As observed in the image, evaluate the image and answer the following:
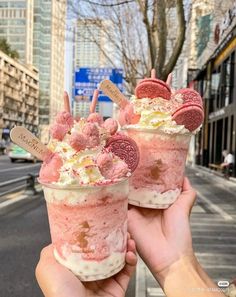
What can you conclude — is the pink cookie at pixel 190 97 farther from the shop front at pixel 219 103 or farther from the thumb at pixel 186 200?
the shop front at pixel 219 103

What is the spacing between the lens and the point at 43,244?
23.4ft

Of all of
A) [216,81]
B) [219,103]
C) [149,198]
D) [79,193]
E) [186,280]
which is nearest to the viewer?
[79,193]

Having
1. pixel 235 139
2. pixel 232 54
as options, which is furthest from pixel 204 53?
pixel 235 139

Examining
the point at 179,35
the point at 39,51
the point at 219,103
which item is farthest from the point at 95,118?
the point at 39,51

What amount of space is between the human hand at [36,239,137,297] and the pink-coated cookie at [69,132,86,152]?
495 millimetres

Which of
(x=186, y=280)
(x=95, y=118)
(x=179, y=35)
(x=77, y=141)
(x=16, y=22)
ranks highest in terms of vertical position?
(x=16, y=22)

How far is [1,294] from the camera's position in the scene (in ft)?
16.0

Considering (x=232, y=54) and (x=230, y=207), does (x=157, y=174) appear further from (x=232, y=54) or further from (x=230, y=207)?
(x=232, y=54)

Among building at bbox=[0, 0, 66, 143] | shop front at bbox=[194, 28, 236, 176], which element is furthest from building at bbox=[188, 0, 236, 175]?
building at bbox=[0, 0, 66, 143]

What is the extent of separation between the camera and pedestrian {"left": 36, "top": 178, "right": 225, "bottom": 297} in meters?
1.97

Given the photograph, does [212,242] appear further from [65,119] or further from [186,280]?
[65,119]

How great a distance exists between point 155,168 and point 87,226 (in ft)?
1.96

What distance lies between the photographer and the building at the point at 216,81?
23.2 meters

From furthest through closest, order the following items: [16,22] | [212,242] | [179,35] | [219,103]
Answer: [16,22]
[219,103]
[179,35]
[212,242]
